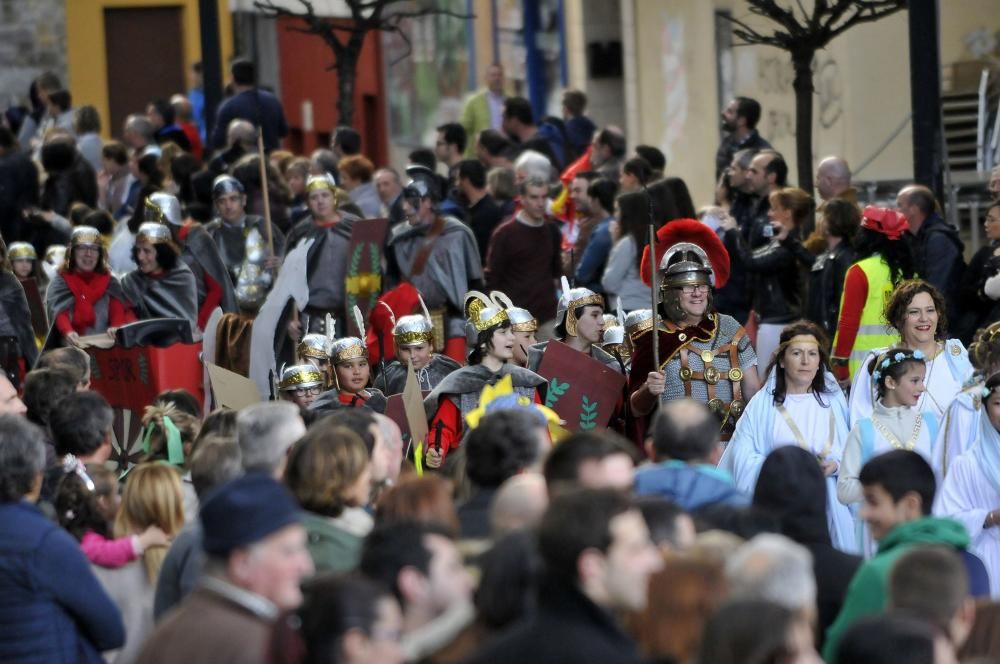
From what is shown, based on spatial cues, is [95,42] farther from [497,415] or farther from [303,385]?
[497,415]

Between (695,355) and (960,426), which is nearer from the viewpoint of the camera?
(960,426)

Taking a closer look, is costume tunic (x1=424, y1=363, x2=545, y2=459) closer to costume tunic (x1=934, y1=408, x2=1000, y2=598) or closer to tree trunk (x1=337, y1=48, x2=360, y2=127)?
costume tunic (x1=934, y1=408, x2=1000, y2=598)

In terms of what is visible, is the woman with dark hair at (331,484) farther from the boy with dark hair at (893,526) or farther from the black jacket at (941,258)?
the black jacket at (941,258)

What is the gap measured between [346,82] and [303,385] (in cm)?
888

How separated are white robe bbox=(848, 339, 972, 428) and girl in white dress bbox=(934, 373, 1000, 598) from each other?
773mm

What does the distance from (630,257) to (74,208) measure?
5.88 meters

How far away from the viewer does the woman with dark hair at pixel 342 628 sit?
17.8 ft

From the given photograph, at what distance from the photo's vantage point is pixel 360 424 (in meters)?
7.94

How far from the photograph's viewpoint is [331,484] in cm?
715

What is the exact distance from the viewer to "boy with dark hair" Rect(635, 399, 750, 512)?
739 centimetres

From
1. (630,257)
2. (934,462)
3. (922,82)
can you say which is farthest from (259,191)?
(934,462)

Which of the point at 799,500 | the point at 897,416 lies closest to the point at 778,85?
the point at 897,416

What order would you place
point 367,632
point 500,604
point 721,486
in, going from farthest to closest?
1. point 721,486
2. point 500,604
3. point 367,632

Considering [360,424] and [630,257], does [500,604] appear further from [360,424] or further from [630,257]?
[630,257]
